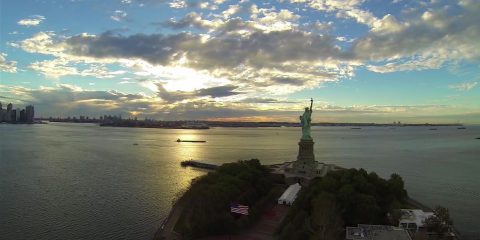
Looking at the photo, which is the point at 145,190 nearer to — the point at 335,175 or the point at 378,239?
the point at 335,175

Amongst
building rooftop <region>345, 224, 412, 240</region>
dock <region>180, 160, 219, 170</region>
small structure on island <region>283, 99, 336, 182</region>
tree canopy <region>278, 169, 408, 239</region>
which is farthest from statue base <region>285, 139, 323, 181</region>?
dock <region>180, 160, 219, 170</region>

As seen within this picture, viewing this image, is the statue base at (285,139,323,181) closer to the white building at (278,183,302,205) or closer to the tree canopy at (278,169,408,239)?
the white building at (278,183,302,205)

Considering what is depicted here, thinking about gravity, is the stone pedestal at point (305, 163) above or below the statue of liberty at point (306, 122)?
below

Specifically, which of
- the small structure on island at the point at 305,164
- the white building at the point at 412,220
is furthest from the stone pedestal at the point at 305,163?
the white building at the point at 412,220

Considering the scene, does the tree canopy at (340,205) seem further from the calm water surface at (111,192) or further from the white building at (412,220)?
the calm water surface at (111,192)

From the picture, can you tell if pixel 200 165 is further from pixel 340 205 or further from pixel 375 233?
pixel 375 233

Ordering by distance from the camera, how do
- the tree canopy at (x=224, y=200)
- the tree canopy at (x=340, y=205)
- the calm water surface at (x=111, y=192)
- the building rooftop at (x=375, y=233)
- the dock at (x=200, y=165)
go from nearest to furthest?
the building rooftop at (x=375, y=233) < the tree canopy at (x=340, y=205) < the tree canopy at (x=224, y=200) < the calm water surface at (x=111, y=192) < the dock at (x=200, y=165)

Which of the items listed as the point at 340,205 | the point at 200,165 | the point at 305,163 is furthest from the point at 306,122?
the point at 200,165

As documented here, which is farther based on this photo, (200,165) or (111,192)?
(200,165)
